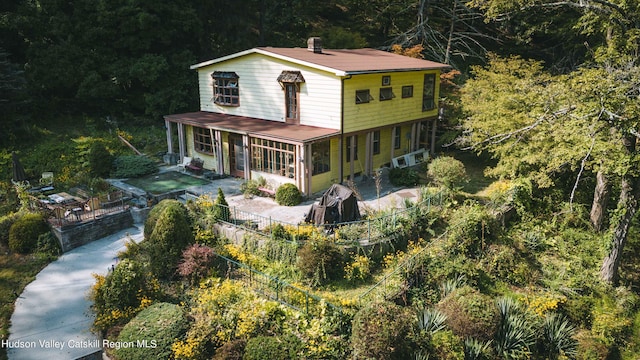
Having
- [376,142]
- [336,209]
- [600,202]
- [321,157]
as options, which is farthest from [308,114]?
[600,202]

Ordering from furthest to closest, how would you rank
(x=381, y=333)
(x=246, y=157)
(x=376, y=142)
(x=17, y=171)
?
(x=376, y=142), (x=246, y=157), (x=17, y=171), (x=381, y=333)

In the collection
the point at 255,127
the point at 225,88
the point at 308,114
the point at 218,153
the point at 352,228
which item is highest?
the point at 225,88

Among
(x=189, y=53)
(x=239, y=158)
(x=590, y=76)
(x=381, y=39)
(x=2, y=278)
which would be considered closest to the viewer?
(x=2, y=278)

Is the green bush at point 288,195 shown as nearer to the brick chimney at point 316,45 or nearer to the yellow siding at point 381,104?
the yellow siding at point 381,104

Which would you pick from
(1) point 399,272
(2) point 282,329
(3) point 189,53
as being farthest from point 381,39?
(2) point 282,329

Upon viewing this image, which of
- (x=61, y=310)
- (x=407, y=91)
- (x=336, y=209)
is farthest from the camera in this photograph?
(x=407, y=91)

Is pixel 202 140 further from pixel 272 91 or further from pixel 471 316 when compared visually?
pixel 471 316

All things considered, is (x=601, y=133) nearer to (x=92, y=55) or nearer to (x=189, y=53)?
(x=189, y=53)
